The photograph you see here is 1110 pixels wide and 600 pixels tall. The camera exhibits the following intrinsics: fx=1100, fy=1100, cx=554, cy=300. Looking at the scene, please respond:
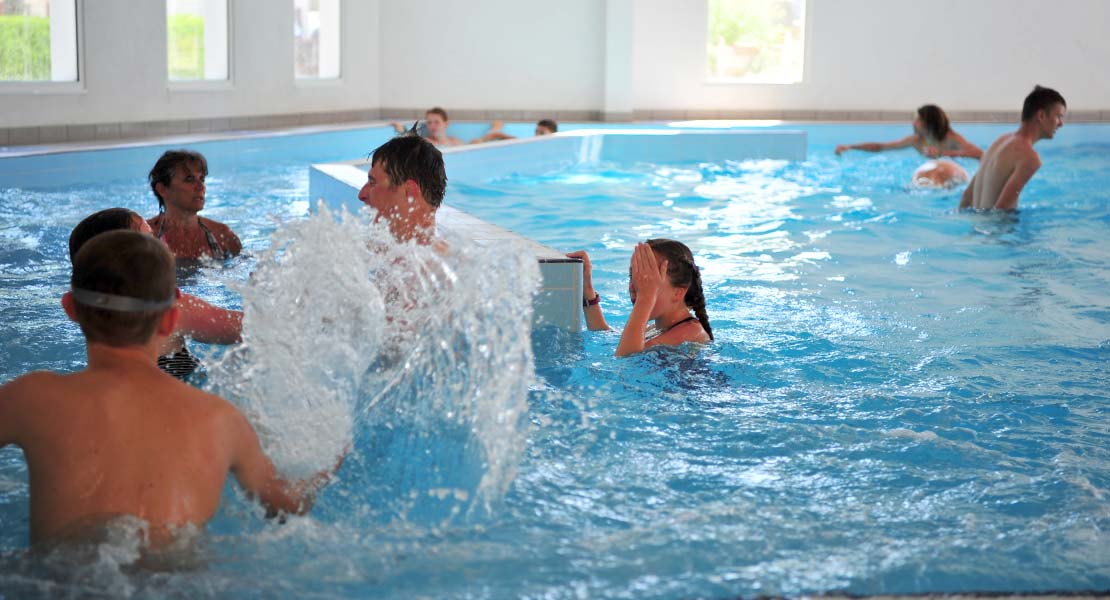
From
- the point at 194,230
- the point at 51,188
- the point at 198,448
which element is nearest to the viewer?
the point at 198,448

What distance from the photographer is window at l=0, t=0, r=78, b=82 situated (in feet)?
33.2

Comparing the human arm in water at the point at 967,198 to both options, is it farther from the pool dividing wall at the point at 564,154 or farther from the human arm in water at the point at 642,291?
the human arm in water at the point at 642,291

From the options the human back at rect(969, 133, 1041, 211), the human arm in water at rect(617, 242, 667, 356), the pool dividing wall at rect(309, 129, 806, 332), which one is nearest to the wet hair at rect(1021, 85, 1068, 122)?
the human back at rect(969, 133, 1041, 211)

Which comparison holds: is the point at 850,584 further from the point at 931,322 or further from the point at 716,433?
the point at 931,322

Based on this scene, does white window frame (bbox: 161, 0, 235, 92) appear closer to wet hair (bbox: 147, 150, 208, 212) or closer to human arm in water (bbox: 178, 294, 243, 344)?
wet hair (bbox: 147, 150, 208, 212)

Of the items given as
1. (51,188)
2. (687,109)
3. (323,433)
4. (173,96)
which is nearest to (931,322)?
(323,433)

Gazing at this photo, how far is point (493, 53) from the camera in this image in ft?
52.7

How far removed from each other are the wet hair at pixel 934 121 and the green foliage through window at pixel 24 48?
27.1 feet

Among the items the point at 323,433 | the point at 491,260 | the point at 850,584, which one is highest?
the point at 491,260

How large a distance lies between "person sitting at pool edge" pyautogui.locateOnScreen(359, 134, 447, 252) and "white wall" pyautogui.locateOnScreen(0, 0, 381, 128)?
25.6 ft

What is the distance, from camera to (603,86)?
53.2 ft

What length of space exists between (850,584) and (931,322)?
9.96 feet

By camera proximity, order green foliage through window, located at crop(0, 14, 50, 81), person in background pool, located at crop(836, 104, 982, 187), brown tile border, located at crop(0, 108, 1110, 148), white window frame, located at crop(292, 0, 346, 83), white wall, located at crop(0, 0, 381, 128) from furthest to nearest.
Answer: brown tile border, located at crop(0, 108, 1110, 148)
white window frame, located at crop(292, 0, 346, 83)
white wall, located at crop(0, 0, 381, 128)
green foliage through window, located at crop(0, 14, 50, 81)
person in background pool, located at crop(836, 104, 982, 187)

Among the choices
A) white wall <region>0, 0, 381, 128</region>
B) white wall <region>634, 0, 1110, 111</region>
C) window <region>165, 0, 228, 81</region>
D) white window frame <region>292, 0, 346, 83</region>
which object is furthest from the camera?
white wall <region>634, 0, 1110, 111</region>
